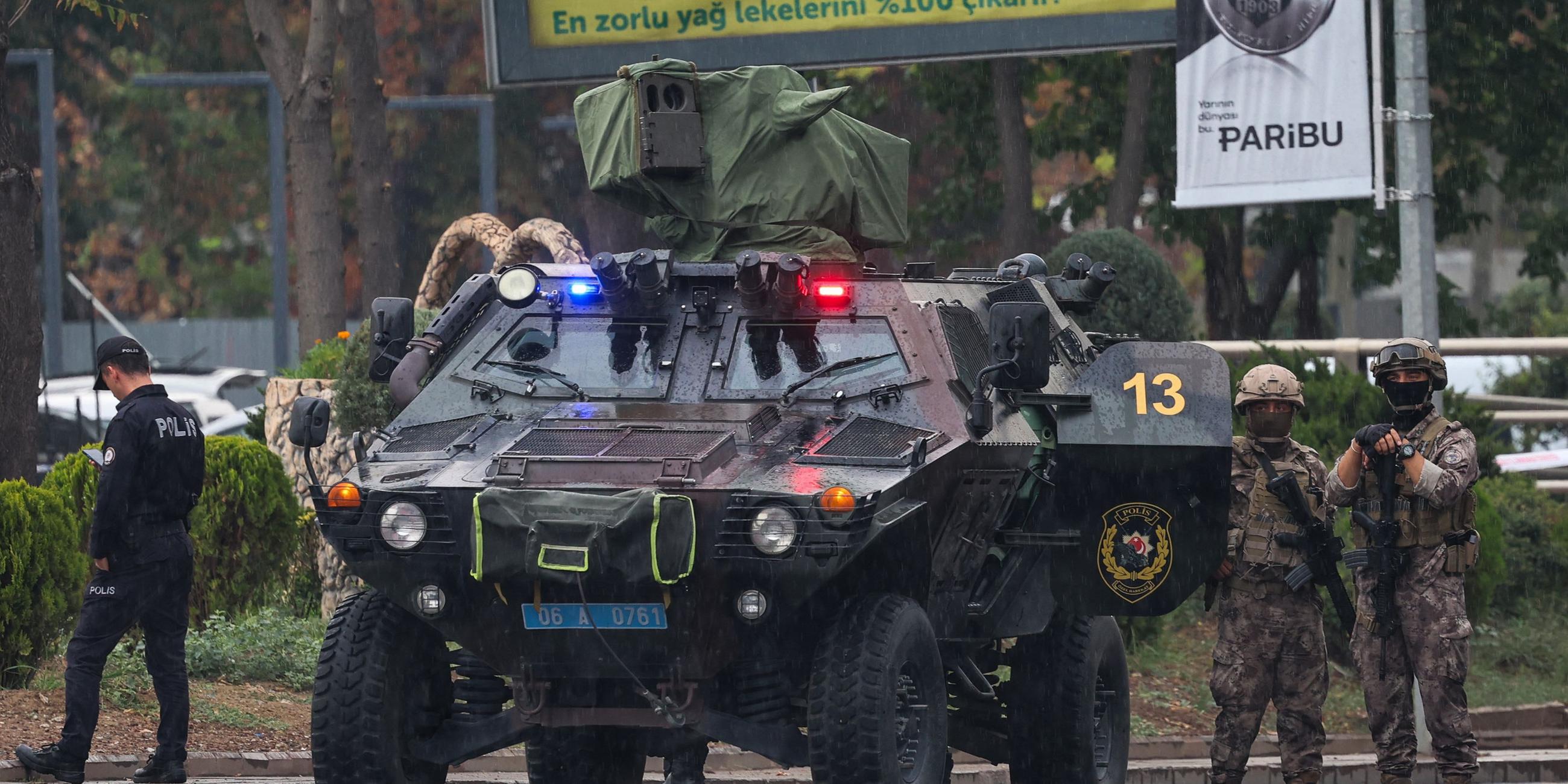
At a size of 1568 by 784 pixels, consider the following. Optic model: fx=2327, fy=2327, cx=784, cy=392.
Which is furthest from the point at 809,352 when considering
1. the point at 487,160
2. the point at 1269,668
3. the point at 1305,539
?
the point at 487,160

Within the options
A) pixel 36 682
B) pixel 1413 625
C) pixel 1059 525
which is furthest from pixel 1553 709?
pixel 36 682

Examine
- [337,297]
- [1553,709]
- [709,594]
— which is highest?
[337,297]

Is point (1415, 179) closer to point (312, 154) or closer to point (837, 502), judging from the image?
point (837, 502)

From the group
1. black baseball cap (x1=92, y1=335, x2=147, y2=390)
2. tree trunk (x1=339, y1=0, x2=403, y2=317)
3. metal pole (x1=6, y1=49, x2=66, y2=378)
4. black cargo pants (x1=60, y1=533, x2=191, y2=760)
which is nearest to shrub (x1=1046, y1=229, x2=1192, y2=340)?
tree trunk (x1=339, y1=0, x2=403, y2=317)

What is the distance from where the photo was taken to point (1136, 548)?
32.5ft

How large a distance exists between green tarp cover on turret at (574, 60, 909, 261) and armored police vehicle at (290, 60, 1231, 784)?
2 centimetres

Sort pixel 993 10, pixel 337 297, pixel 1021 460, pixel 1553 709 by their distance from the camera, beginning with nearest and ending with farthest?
pixel 1021 460
pixel 1553 709
pixel 993 10
pixel 337 297

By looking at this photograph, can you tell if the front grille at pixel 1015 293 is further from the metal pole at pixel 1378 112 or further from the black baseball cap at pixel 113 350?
the black baseball cap at pixel 113 350

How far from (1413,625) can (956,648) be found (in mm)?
2055

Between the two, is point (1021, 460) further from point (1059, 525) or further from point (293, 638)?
point (293, 638)

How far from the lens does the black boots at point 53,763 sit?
9602mm

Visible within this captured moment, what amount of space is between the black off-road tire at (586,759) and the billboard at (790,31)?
27.4 feet

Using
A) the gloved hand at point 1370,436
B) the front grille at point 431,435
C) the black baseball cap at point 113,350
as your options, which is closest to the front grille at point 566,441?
the front grille at point 431,435

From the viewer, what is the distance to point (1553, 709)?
1322 cm
